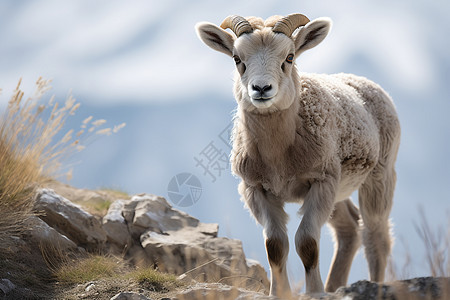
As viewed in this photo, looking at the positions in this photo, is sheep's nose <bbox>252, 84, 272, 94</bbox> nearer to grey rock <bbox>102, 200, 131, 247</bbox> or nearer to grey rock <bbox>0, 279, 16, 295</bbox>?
grey rock <bbox>0, 279, 16, 295</bbox>

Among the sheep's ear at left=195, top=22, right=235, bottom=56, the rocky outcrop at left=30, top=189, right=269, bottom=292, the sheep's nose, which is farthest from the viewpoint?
the rocky outcrop at left=30, top=189, right=269, bottom=292

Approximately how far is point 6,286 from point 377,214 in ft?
15.8

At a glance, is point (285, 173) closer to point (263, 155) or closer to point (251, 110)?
point (263, 155)

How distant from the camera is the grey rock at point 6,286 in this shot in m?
5.97

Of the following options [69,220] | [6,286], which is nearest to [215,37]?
[6,286]

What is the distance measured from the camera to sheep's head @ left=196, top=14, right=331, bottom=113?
5.35 metres

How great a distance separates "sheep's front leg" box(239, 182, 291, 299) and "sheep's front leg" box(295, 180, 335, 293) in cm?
19

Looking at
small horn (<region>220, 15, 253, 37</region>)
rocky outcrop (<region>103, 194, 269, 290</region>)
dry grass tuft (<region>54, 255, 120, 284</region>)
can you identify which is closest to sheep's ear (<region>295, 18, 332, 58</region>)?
small horn (<region>220, 15, 253, 37</region>)

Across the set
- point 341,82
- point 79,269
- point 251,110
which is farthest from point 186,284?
point 341,82

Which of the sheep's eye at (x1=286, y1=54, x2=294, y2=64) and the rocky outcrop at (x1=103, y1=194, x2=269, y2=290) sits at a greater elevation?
the sheep's eye at (x1=286, y1=54, x2=294, y2=64)

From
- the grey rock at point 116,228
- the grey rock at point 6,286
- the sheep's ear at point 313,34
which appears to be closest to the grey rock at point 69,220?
the grey rock at point 116,228

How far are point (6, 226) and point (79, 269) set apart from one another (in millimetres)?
1147

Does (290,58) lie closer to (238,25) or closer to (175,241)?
(238,25)

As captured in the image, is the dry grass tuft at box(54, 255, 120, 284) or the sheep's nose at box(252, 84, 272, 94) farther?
the dry grass tuft at box(54, 255, 120, 284)
